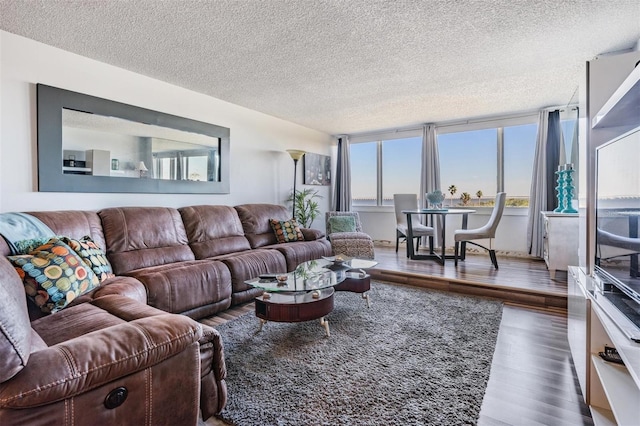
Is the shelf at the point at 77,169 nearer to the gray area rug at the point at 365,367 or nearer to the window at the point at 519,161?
the gray area rug at the point at 365,367

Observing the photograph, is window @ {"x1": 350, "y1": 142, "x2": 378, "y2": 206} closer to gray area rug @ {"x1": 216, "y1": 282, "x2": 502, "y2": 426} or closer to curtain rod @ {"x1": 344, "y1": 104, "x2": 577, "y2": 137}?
curtain rod @ {"x1": 344, "y1": 104, "x2": 577, "y2": 137}

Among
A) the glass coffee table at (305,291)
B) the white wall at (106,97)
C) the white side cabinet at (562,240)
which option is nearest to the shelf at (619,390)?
the glass coffee table at (305,291)

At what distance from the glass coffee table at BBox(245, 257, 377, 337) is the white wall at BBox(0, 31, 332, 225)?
1.83 metres

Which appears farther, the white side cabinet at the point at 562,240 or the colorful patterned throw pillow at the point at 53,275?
the white side cabinet at the point at 562,240

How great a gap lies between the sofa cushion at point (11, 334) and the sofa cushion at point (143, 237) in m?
1.80

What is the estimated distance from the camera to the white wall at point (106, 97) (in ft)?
8.17

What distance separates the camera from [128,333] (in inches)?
45.7

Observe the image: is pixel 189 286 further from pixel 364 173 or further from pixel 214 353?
pixel 364 173

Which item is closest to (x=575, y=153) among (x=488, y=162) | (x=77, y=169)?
(x=488, y=162)

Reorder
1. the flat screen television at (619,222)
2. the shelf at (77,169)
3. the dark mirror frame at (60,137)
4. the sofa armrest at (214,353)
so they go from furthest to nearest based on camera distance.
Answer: the shelf at (77,169), the dark mirror frame at (60,137), the sofa armrest at (214,353), the flat screen television at (619,222)

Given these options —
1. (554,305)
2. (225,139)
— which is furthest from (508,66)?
(225,139)

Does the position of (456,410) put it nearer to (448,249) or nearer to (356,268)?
(356,268)

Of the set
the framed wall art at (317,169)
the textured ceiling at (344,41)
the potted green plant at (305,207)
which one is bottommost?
the potted green plant at (305,207)

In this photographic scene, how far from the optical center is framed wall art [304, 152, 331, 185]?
5.86m
